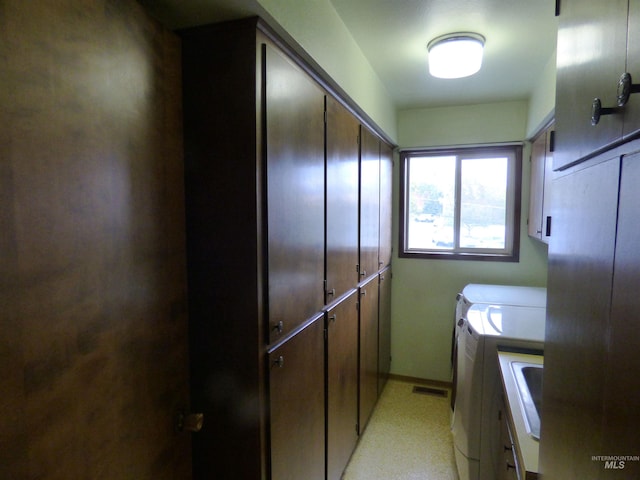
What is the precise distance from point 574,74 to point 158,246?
1115 mm

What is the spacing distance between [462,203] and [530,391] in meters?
2.00

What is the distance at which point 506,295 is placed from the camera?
2625 millimetres

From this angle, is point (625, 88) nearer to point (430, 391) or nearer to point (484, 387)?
point (484, 387)

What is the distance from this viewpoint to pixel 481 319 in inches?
83.0

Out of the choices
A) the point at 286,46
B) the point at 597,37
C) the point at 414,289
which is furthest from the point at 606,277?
the point at 414,289

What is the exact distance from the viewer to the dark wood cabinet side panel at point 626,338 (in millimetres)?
458

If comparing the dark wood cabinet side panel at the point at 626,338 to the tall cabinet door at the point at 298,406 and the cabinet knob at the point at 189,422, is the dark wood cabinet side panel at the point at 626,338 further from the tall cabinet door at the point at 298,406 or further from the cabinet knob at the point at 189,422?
the cabinet knob at the point at 189,422

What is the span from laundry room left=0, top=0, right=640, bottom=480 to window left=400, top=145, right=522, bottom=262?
0.75 metres

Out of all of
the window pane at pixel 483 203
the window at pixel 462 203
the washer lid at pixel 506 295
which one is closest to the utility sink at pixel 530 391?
the washer lid at pixel 506 295

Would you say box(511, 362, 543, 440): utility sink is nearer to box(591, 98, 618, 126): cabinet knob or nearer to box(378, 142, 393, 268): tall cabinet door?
box(591, 98, 618, 126): cabinet knob

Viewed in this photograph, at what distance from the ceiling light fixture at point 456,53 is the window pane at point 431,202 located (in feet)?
4.52

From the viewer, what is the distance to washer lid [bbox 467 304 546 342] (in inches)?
73.2

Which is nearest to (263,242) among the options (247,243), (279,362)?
(247,243)

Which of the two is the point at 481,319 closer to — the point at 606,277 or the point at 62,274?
the point at 606,277
